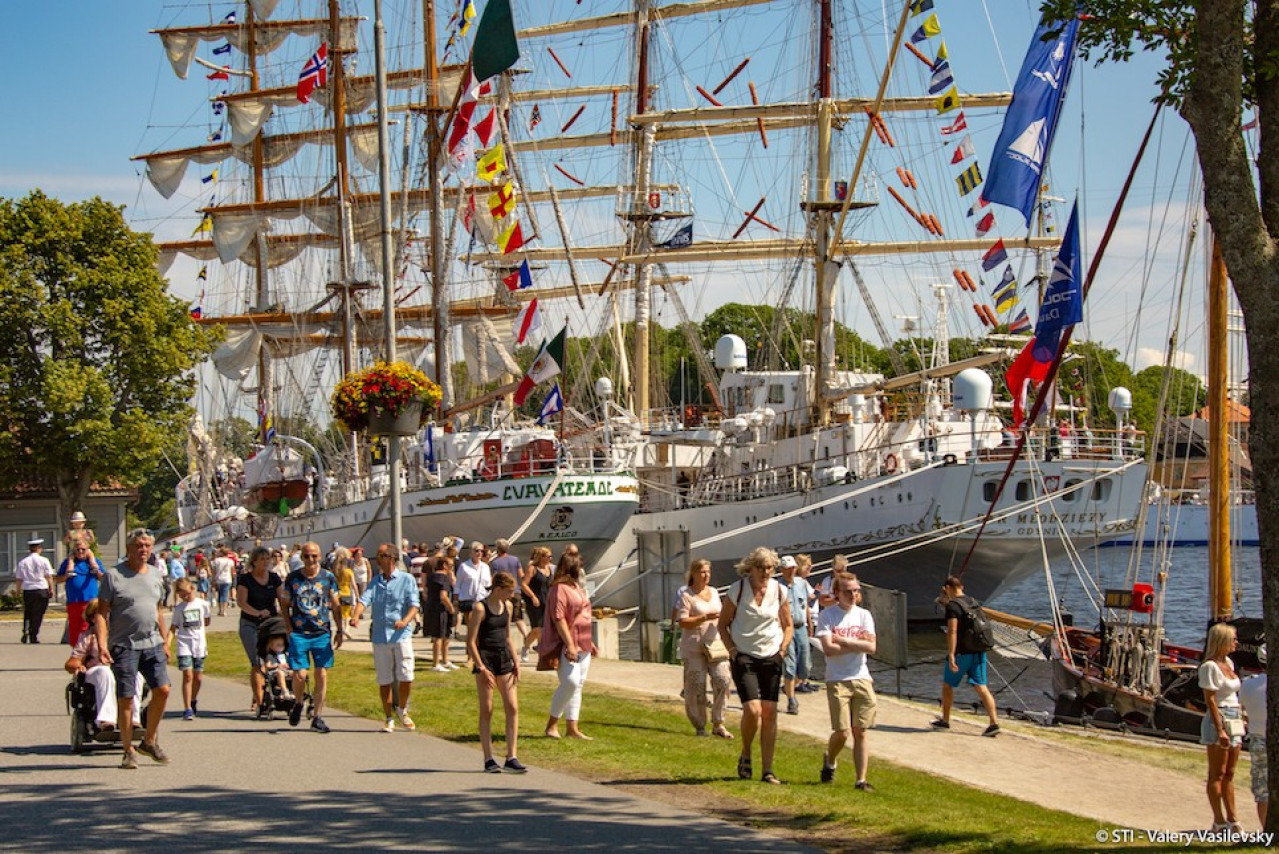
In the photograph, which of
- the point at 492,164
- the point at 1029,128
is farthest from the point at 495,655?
the point at 492,164

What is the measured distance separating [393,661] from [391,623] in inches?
14.6

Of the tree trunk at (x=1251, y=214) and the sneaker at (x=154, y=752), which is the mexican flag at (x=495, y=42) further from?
the tree trunk at (x=1251, y=214)

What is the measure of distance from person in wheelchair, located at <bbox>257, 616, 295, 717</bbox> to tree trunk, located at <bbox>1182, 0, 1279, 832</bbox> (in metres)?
9.28

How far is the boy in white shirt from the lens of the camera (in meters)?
14.9

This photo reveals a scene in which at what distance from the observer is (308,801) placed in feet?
34.1

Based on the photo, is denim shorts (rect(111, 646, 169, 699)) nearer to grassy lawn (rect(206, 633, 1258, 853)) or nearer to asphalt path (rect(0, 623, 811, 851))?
asphalt path (rect(0, 623, 811, 851))

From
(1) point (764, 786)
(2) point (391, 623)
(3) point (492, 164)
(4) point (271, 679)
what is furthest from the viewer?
(3) point (492, 164)

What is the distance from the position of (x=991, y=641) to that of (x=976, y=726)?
120 centimetres

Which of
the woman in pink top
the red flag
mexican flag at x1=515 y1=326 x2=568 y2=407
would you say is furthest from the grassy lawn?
mexican flag at x1=515 y1=326 x2=568 y2=407

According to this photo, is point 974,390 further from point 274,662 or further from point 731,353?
point 274,662

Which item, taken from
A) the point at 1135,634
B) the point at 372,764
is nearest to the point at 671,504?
the point at 1135,634

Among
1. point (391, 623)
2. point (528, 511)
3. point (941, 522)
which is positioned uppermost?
point (528, 511)

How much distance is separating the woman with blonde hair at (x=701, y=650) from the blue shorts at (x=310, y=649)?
3.31 meters

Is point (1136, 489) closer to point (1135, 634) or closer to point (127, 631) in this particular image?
point (1135, 634)
